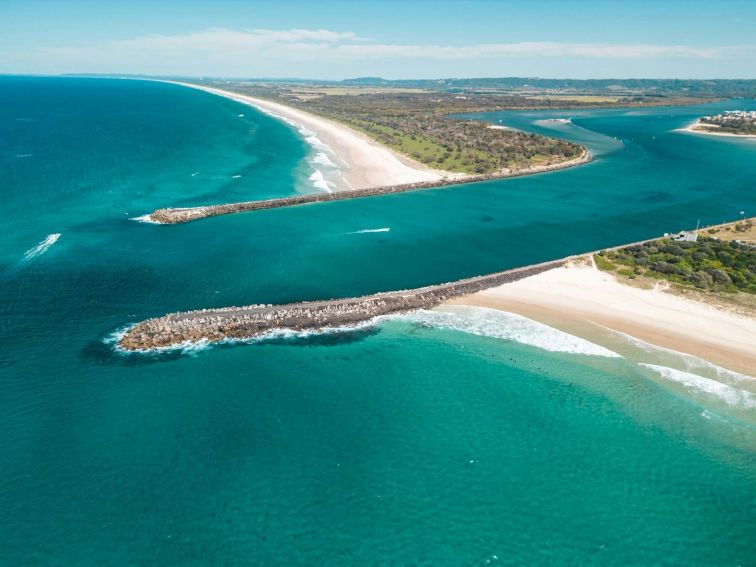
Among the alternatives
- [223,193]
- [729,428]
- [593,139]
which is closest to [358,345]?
[729,428]

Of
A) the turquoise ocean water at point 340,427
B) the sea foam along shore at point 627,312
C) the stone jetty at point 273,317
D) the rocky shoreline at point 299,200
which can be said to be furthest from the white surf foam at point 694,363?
the rocky shoreline at point 299,200

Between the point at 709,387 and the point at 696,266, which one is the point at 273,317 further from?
the point at 696,266

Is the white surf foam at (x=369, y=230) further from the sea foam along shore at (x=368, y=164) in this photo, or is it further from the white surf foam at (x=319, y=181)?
the sea foam along shore at (x=368, y=164)

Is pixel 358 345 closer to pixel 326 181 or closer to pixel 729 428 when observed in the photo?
pixel 729 428

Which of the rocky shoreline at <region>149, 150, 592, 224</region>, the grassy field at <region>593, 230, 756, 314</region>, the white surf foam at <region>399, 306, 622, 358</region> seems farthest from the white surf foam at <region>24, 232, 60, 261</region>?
the grassy field at <region>593, 230, 756, 314</region>

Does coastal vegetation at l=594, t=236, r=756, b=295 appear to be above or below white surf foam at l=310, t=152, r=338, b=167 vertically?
below

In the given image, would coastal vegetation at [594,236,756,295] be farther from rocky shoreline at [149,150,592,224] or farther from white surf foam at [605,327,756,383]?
rocky shoreline at [149,150,592,224]

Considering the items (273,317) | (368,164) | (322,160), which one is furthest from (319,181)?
(273,317)
